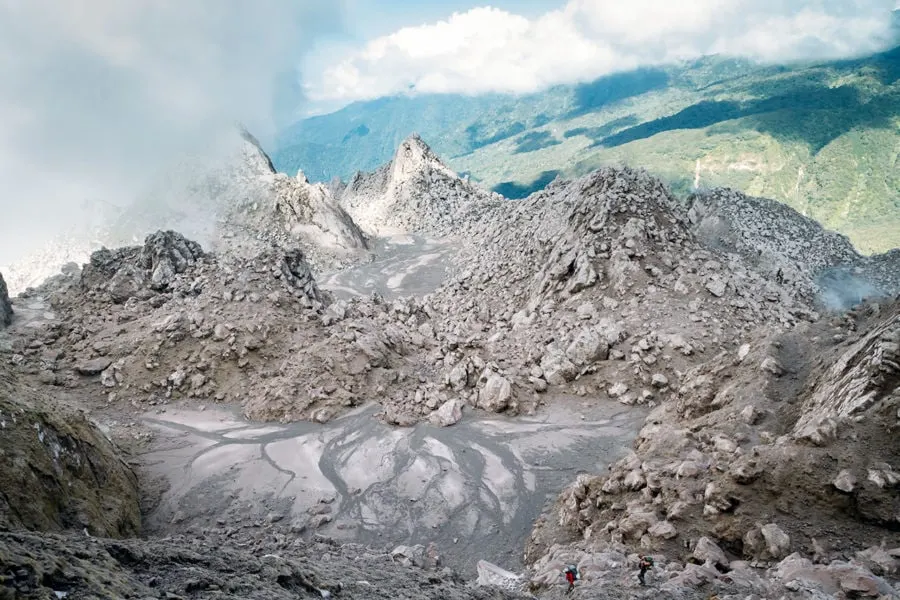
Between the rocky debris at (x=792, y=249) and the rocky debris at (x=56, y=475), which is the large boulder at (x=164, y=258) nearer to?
the rocky debris at (x=56, y=475)

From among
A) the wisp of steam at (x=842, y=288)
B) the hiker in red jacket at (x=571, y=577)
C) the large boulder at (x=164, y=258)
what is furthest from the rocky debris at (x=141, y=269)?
the wisp of steam at (x=842, y=288)

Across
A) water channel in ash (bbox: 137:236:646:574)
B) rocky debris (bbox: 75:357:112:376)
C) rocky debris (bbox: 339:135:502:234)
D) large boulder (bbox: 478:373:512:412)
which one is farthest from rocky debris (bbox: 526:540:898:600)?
rocky debris (bbox: 339:135:502:234)

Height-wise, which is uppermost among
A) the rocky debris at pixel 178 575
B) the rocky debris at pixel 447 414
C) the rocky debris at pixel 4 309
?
the rocky debris at pixel 4 309

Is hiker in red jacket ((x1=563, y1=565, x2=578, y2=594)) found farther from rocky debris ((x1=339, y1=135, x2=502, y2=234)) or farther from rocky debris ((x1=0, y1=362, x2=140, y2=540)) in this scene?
rocky debris ((x1=339, y1=135, x2=502, y2=234))

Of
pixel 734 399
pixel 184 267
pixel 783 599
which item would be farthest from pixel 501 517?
A: pixel 184 267

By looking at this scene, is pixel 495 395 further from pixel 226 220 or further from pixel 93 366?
pixel 226 220

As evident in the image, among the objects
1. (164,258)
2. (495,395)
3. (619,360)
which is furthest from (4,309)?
(619,360)
